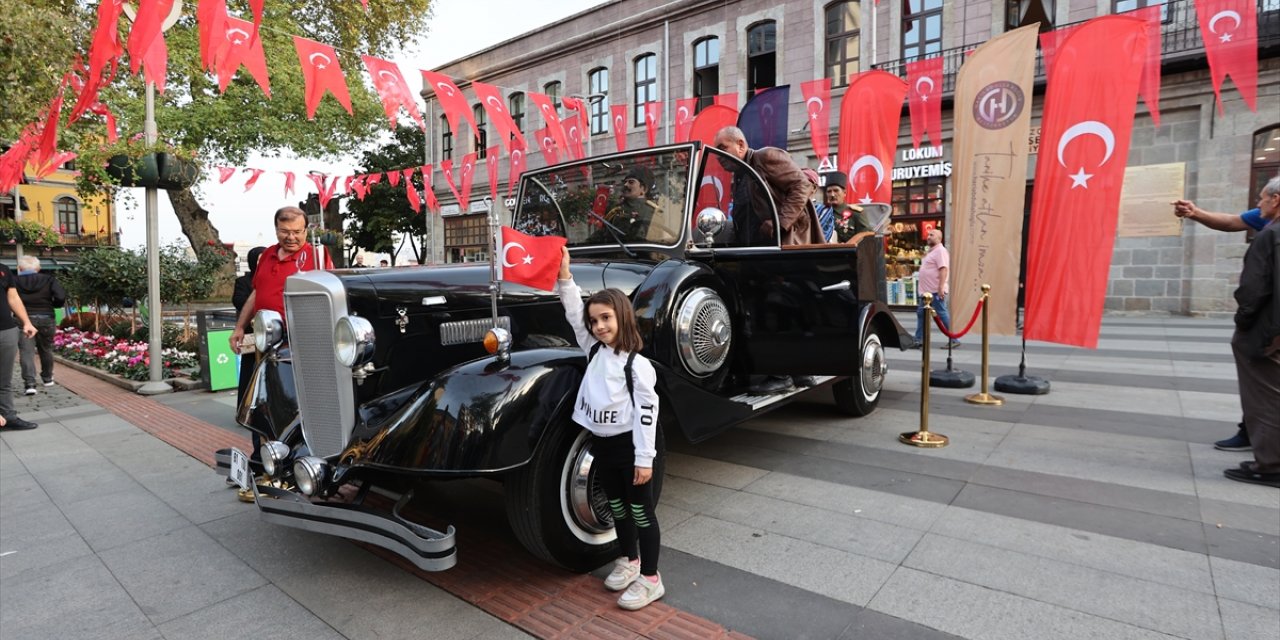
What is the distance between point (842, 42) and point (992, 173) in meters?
11.8

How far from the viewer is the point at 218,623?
8.38 ft

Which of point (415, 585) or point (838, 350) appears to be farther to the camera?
point (838, 350)

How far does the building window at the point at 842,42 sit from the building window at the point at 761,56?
1.50 metres

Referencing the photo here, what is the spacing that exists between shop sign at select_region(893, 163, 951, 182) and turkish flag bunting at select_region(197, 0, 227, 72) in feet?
48.1

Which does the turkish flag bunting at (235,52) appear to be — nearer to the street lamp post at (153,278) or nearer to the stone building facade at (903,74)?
the street lamp post at (153,278)

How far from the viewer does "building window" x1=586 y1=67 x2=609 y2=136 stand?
70.8 ft

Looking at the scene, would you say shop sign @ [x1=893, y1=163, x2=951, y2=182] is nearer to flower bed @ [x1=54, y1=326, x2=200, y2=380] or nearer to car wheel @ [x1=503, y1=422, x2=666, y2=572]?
car wheel @ [x1=503, y1=422, x2=666, y2=572]

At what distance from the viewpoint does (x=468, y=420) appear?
2.45 metres

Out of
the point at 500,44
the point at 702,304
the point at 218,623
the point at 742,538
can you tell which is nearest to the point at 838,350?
the point at 702,304

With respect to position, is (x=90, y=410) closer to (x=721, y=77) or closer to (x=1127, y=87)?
(x=1127, y=87)

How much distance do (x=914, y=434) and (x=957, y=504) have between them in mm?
1310

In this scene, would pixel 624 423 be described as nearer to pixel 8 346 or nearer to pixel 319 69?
pixel 319 69

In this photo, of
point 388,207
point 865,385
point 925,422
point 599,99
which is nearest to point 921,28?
point 599,99

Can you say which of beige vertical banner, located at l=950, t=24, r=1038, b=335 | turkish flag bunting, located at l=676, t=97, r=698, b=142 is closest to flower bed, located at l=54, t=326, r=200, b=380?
beige vertical banner, located at l=950, t=24, r=1038, b=335
